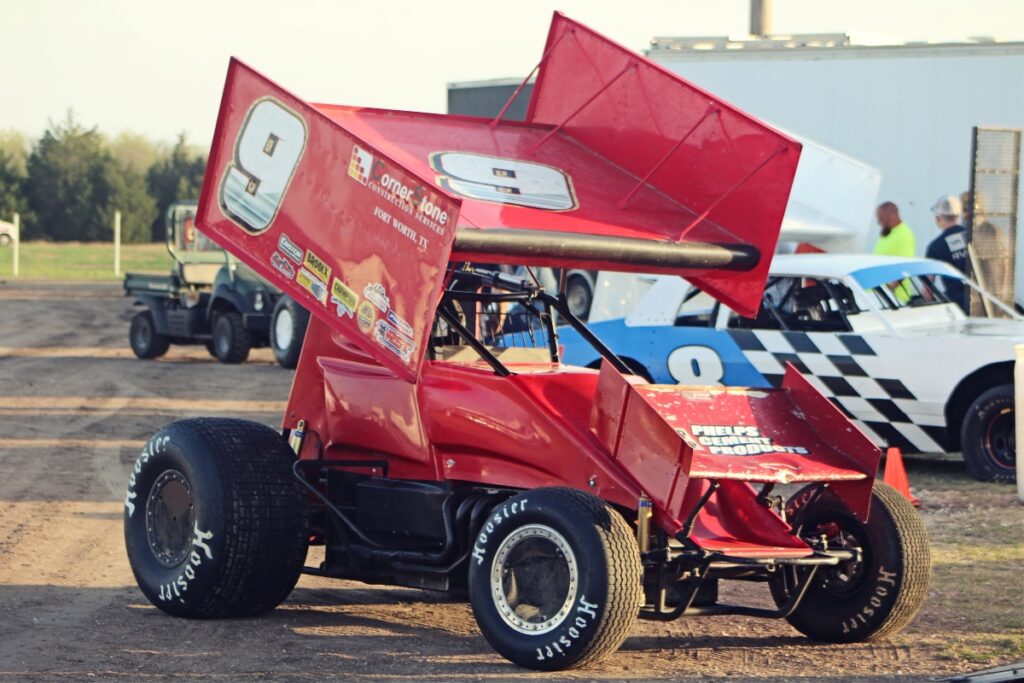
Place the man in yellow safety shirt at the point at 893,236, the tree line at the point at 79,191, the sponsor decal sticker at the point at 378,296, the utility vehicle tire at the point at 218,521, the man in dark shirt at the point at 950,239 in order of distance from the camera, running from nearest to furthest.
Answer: the sponsor decal sticker at the point at 378,296
the utility vehicle tire at the point at 218,521
the man in dark shirt at the point at 950,239
the man in yellow safety shirt at the point at 893,236
the tree line at the point at 79,191

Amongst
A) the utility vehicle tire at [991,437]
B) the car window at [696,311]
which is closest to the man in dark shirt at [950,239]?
the car window at [696,311]

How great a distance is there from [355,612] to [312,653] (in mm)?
1014

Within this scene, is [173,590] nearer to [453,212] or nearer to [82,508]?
[453,212]

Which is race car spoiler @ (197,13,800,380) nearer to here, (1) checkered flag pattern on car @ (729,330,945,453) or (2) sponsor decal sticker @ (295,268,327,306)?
(2) sponsor decal sticker @ (295,268,327,306)

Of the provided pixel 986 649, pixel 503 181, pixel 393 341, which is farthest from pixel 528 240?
pixel 986 649

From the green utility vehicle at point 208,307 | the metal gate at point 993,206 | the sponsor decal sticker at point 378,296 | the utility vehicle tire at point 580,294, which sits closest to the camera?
the sponsor decal sticker at point 378,296

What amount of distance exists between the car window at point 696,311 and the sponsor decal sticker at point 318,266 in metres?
5.81

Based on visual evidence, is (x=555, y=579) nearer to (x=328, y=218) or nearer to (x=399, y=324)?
(x=399, y=324)

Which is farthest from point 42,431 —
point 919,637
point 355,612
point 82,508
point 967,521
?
point 919,637

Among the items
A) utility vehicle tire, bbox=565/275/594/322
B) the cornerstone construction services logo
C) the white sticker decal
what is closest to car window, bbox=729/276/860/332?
the white sticker decal

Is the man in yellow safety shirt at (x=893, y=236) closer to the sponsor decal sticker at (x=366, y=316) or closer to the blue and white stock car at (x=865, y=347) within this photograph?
the blue and white stock car at (x=865, y=347)

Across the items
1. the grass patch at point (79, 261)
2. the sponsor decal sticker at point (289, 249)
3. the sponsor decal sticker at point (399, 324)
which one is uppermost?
the sponsor decal sticker at point (289, 249)

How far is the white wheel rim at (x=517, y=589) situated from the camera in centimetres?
588

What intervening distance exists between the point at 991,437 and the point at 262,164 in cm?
640
